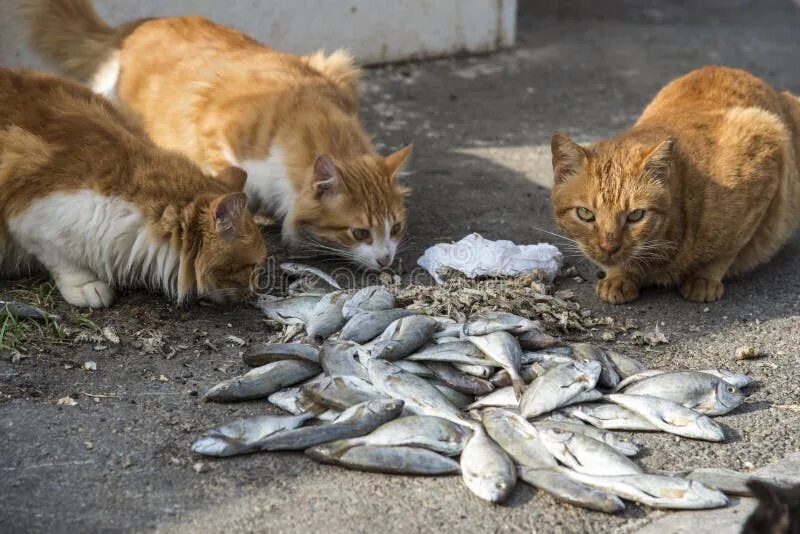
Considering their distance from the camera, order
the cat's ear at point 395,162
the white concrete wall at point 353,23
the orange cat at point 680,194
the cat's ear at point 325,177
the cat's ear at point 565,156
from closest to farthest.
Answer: the orange cat at point 680,194, the cat's ear at point 565,156, the cat's ear at point 325,177, the cat's ear at point 395,162, the white concrete wall at point 353,23

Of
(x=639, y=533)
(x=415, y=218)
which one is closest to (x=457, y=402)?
(x=639, y=533)

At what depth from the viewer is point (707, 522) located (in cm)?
315

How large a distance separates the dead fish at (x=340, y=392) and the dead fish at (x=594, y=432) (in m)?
0.66

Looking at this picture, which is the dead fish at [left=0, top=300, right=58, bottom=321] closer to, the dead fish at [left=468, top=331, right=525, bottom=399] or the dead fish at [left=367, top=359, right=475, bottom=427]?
the dead fish at [left=367, top=359, right=475, bottom=427]

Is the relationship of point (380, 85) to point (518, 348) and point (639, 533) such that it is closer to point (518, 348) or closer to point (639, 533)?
point (518, 348)

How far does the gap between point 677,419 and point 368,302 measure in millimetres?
1476

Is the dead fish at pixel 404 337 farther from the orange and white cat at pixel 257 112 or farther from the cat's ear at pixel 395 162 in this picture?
the cat's ear at pixel 395 162

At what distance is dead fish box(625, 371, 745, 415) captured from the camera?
385 centimetres

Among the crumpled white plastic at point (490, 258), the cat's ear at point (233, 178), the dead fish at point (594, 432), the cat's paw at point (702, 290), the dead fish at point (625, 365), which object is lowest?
the cat's paw at point (702, 290)

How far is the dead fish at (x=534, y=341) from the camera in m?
4.17

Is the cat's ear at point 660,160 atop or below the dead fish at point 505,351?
atop

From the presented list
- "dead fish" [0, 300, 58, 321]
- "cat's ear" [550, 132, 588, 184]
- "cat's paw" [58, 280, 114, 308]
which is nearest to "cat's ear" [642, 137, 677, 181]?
"cat's ear" [550, 132, 588, 184]

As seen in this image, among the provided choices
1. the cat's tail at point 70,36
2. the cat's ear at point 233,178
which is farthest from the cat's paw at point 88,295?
the cat's tail at point 70,36

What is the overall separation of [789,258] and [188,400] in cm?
362
